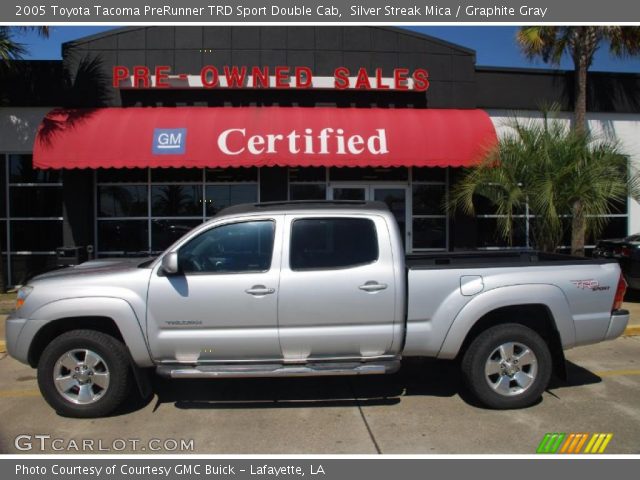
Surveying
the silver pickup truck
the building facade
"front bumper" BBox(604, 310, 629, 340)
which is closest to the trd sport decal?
the silver pickup truck

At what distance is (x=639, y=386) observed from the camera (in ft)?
18.6

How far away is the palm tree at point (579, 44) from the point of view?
11305 millimetres

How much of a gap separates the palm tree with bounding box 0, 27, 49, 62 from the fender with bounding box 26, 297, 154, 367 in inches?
291

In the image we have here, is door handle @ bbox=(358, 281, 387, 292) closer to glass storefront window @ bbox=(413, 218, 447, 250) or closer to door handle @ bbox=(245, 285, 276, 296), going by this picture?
door handle @ bbox=(245, 285, 276, 296)

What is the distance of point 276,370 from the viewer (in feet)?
15.2

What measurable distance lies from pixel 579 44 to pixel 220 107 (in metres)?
7.80

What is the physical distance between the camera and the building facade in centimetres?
1154

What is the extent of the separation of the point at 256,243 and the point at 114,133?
699 cm

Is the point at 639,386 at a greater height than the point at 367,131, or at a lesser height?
lesser

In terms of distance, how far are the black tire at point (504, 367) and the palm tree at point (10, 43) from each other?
9.80 meters

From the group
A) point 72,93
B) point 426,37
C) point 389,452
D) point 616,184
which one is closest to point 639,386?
point 389,452

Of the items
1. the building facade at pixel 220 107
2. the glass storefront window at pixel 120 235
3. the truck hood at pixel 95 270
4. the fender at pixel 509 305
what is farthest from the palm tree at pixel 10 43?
the fender at pixel 509 305

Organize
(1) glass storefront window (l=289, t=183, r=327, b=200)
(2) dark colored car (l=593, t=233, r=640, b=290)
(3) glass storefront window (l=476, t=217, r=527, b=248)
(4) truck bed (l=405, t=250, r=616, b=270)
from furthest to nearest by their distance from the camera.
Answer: (3) glass storefront window (l=476, t=217, r=527, b=248), (1) glass storefront window (l=289, t=183, r=327, b=200), (2) dark colored car (l=593, t=233, r=640, b=290), (4) truck bed (l=405, t=250, r=616, b=270)

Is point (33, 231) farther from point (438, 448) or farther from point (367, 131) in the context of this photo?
point (438, 448)
